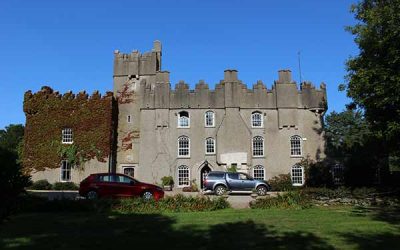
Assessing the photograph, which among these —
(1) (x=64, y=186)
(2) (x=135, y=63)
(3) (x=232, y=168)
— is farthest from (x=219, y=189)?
(2) (x=135, y=63)

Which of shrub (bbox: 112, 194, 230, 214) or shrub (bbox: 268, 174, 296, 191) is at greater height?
shrub (bbox: 268, 174, 296, 191)

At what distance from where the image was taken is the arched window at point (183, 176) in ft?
127

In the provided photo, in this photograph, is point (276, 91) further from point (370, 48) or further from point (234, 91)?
point (370, 48)

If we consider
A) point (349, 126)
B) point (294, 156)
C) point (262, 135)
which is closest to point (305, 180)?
point (294, 156)

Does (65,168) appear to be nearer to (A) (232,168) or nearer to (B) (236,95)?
(A) (232,168)

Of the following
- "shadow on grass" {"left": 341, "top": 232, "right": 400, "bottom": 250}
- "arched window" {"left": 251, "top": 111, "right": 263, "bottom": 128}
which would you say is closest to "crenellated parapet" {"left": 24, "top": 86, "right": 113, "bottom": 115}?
"arched window" {"left": 251, "top": 111, "right": 263, "bottom": 128}

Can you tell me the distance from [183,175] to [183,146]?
2659 mm

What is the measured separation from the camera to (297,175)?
3872 cm

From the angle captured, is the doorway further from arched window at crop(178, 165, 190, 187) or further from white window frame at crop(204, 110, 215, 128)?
white window frame at crop(204, 110, 215, 128)

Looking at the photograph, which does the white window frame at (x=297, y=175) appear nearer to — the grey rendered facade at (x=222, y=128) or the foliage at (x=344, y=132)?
the grey rendered facade at (x=222, y=128)

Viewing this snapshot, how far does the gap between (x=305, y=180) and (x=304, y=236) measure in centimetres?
2836

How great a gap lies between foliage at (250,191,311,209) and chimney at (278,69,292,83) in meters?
22.8

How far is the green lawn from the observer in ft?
32.0

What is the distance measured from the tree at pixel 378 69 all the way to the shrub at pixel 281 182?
42.9 feet
